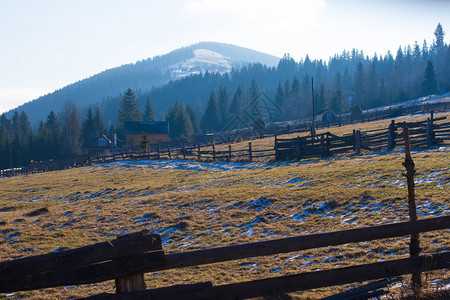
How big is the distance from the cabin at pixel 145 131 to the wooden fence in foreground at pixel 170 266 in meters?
88.1

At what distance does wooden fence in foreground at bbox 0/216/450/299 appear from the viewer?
4.08m

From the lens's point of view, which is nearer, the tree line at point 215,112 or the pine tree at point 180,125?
the tree line at point 215,112

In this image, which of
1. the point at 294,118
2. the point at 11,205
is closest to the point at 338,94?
the point at 294,118

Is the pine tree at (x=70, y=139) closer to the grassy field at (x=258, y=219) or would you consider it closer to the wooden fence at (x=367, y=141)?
the wooden fence at (x=367, y=141)

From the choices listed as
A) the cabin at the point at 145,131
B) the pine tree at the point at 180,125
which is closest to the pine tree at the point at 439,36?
the pine tree at the point at 180,125

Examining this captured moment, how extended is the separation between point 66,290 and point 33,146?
102 metres

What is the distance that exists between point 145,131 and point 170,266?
88.7 metres

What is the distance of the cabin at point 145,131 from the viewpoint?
91625 millimetres

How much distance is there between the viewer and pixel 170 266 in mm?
4402

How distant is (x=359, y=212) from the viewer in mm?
11594

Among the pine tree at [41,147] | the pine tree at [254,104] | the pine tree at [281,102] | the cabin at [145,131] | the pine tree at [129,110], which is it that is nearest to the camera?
the cabin at [145,131]

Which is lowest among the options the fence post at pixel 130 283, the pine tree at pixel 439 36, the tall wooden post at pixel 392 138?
the fence post at pixel 130 283

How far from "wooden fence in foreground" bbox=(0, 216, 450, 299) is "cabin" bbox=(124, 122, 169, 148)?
289ft

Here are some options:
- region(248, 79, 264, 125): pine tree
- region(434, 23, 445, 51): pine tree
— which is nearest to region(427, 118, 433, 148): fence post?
region(248, 79, 264, 125): pine tree
